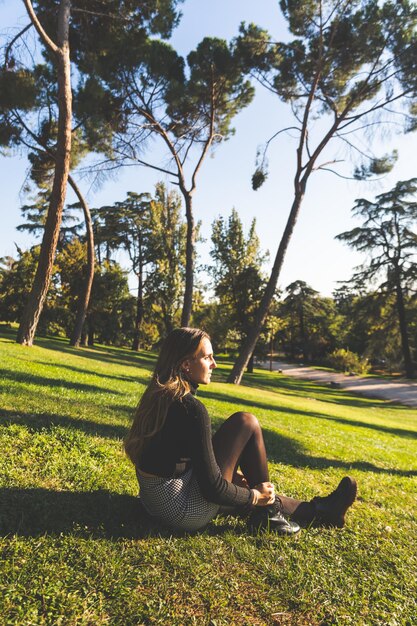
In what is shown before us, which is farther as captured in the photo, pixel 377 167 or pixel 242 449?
pixel 377 167

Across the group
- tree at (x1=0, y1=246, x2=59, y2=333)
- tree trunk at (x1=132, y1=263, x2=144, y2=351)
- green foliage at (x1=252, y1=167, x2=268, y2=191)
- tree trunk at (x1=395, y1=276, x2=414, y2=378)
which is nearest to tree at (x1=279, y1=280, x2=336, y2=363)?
tree trunk at (x1=395, y1=276, x2=414, y2=378)

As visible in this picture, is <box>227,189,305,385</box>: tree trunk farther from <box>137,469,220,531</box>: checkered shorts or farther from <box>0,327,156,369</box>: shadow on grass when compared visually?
<box>137,469,220,531</box>: checkered shorts

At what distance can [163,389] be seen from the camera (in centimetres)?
278

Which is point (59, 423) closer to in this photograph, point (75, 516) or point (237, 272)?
point (75, 516)

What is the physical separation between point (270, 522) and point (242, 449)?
0.68 m

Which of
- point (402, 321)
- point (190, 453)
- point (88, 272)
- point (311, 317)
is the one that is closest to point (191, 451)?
point (190, 453)

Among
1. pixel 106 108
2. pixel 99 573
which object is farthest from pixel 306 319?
pixel 99 573

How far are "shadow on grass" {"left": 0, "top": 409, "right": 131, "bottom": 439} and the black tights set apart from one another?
2.48 meters

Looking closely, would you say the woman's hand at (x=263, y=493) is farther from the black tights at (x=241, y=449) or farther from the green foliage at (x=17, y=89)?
the green foliage at (x=17, y=89)

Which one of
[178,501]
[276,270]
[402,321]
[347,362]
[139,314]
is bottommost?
[178,501]

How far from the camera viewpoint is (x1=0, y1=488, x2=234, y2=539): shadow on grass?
2793 millimetres

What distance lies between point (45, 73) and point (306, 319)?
176 feet

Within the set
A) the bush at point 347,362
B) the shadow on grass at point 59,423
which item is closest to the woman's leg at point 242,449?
the shadow on grass at point 59,423

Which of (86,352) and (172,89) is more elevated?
(172,89)
